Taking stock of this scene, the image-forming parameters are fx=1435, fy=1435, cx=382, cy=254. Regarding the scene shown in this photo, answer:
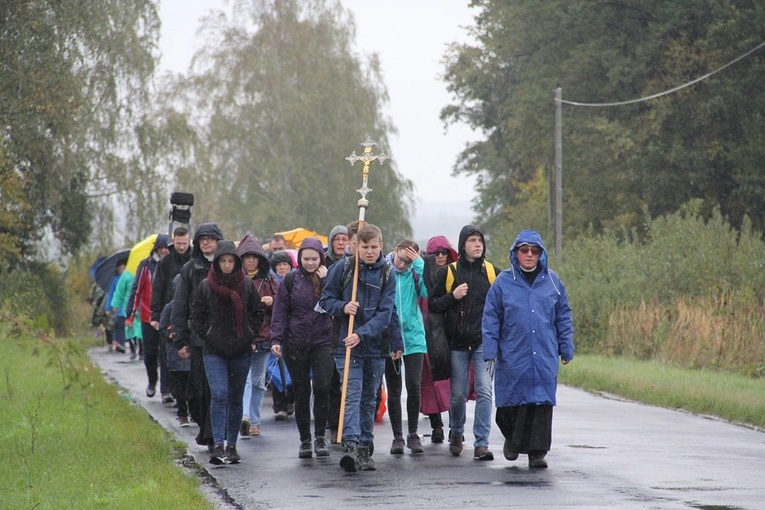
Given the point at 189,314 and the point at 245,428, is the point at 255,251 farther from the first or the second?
the point at 245,428

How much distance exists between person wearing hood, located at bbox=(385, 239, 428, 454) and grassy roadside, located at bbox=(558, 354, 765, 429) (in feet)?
14.7

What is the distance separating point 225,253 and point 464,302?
2046 millimetres

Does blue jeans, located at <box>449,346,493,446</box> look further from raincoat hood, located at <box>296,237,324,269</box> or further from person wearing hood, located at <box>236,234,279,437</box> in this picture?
person wearing hood, located at <box>236,234,279,437</box>

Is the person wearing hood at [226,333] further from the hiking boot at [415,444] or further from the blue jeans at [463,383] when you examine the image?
the blue jeans at [463,383]

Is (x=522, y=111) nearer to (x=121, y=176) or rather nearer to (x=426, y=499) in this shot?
(x=121, y=176)

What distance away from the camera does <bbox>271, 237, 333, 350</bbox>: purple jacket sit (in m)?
11.9

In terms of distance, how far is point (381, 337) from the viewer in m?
11.2

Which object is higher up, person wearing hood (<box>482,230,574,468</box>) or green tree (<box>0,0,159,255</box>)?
green tree (<box>0,0,159,255</box>)

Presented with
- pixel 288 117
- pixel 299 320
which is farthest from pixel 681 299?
pixel 288 117

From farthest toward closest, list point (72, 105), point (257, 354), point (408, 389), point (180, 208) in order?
point (72, 105) < point (180, 208) < point (257, 354) < point (408, 389)

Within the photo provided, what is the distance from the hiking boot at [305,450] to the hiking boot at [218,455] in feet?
2.20

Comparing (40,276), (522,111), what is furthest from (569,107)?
(40,276)

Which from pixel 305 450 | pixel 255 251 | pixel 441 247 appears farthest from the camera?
pixel 255 251

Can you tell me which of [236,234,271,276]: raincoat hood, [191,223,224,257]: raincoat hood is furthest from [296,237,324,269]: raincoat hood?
[191,223,224,257]: raincoat hood
